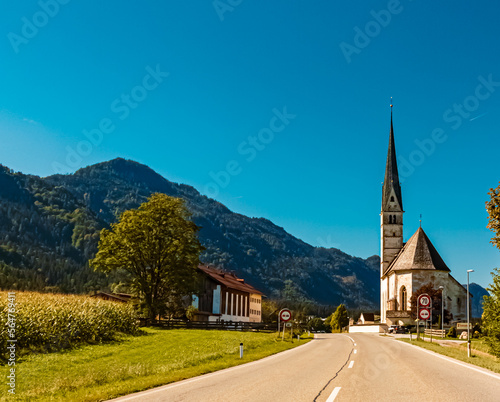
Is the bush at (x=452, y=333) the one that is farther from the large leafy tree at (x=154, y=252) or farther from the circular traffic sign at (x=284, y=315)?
the circular traffic sign at (x=284, y=315)

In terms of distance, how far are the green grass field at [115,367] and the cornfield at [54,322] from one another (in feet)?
3.56

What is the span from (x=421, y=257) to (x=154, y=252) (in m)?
54.2

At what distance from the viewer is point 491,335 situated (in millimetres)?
22203

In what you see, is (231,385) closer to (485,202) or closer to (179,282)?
(485,202)

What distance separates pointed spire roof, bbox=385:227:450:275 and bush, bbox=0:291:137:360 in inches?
2536

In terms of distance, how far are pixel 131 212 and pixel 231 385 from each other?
43913mm

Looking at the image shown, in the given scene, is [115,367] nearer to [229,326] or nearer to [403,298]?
[229,326]

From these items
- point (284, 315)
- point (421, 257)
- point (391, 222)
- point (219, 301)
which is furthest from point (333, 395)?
point (391, 222)

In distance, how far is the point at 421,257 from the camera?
89750 mm

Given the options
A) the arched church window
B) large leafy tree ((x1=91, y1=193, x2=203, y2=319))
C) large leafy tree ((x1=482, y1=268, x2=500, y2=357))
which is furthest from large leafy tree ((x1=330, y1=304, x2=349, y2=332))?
large leafy tree ((x1=482, y1=268, x2=500, y2=357))

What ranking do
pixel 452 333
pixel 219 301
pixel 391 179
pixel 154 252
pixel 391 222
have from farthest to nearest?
pixel 391 179 → pixel 391 222 → pixel 219 301 → pixel 452 333 → pixel 154 252

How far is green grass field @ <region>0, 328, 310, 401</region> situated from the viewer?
13258mm

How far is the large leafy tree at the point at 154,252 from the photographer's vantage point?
52969 millimetres

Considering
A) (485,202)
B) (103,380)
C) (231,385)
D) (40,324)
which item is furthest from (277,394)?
(485,202)
